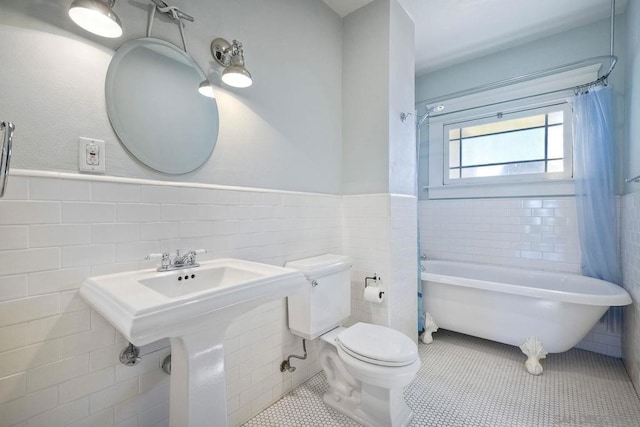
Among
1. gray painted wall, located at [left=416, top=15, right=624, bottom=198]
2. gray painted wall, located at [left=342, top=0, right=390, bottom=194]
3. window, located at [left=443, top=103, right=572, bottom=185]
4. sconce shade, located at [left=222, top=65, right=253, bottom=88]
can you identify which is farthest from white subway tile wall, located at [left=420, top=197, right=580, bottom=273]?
sconce shade, located at [left=222, top=65, right=253, bottom=88]

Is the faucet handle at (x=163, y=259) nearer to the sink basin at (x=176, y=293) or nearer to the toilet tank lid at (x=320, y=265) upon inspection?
the sink basin at (x=176, y=293)

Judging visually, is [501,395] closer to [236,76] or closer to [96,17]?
[236,76]

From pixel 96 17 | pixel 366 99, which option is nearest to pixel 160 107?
pixel 96 17

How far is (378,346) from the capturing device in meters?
1.47

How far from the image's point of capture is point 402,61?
7.23 feet

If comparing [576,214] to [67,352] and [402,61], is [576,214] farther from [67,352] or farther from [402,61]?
[67,352]

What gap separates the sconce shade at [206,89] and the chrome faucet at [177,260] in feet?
2.52

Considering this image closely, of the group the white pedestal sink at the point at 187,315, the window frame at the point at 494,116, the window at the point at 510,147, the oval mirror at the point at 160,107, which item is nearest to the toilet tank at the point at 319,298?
the white pedestal sink at the point at 187,315

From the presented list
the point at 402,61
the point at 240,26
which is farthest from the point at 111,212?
the point at 402,61

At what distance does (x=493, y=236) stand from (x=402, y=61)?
1879 millimetres

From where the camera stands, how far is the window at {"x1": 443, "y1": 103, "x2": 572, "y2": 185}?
255 cm

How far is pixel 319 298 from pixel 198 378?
85 centimetres

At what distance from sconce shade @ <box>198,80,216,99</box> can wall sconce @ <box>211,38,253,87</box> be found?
0.28ft

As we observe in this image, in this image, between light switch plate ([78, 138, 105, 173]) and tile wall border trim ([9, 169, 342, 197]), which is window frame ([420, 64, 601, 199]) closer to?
tile wall border trim ([9, 169, 342, 197])
